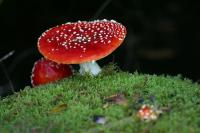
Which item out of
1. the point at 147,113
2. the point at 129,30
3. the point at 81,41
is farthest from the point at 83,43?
the point at 129,30

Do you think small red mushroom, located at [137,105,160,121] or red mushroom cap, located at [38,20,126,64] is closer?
small red mushroom, located at [137,105,160,121]

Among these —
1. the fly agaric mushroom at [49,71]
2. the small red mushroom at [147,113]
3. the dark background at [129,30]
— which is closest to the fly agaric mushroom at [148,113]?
the small red mushroom at [147,113]

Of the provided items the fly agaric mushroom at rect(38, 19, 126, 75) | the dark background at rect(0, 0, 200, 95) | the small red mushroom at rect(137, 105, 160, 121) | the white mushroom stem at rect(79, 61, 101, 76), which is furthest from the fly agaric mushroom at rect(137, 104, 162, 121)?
the dark background at rect(0, 0, 200, 95)

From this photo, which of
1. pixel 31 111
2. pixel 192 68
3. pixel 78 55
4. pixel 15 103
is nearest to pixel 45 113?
pixel 31 111

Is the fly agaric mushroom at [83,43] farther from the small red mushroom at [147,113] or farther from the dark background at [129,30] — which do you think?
the dark background at [129,30]

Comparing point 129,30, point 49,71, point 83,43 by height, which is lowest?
point 129,30

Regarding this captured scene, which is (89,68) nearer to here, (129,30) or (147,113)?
(147,113)

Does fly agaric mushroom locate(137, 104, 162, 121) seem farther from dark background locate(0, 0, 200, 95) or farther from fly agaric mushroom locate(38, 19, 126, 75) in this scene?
dark background locate(0, 0, 200, 95)
